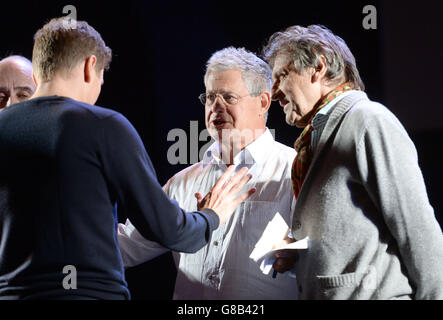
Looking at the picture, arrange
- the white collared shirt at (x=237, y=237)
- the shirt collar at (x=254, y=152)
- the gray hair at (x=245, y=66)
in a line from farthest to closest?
the gray hair at (x=245, y=66) < the shirt collar at (x=254, y=152) < the white collared shirt at (x=237, y=237)

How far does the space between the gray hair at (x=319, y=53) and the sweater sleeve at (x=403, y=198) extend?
0.41 m

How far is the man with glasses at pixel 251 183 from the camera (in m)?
2.17

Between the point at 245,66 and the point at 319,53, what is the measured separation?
0.77m

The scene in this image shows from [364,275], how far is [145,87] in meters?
1.79

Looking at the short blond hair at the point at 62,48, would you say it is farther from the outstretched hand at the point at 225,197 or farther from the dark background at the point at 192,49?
the dark background at the point at 192,49

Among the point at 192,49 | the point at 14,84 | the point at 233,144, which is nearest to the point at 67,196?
the point at 14,84

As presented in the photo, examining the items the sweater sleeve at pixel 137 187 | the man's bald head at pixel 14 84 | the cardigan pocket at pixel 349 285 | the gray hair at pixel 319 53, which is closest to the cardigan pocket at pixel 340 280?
the cardigan pocket at pixel 349 285

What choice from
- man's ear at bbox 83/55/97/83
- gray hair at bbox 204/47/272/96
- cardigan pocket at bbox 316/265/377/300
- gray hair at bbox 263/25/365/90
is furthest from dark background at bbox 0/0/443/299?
man's ear at bbox 83/55/97/83

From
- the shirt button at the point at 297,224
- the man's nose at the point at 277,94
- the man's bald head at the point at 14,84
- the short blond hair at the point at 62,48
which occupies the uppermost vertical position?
the short blond hair at the point at 62,48

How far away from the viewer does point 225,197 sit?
1.89m

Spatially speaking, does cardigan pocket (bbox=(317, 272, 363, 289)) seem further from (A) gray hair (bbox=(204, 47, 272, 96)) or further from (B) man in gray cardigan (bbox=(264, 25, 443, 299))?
(A) gray hair (bbox=(204, 47, 272, 96))

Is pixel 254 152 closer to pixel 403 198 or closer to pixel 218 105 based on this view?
pixel 218 105

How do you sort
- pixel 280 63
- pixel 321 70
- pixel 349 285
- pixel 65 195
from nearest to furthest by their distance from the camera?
1. pixel 65 195
2. pixel 349 285
3. pixel 321 70
4. pixel 280 63
